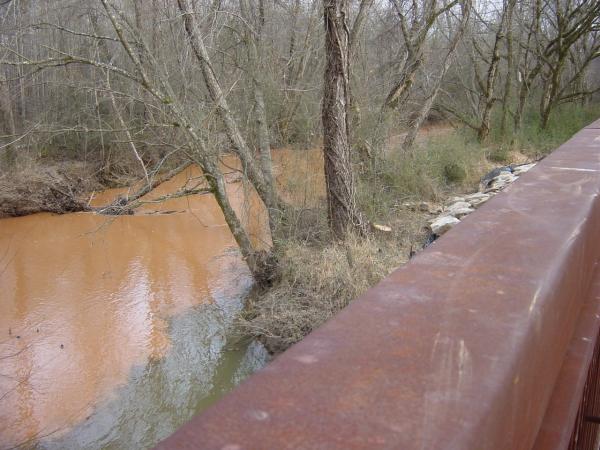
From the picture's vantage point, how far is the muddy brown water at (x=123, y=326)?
259 inches

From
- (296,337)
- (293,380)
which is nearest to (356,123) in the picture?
(296,337)

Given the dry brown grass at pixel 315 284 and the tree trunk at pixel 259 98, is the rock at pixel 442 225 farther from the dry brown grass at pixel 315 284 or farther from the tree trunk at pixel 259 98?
the tree trunk at pixel 259 98

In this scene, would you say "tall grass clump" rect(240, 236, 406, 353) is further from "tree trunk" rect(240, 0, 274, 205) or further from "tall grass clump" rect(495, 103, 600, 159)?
"tall grass clump" rect(495, 103, 600, 159)

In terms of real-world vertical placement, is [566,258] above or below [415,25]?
below

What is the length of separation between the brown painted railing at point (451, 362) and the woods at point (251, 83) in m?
6.92

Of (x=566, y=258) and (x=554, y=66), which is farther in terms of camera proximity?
(x=554, y=66)

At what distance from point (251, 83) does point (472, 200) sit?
4.56 meters

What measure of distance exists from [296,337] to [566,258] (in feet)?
19.6

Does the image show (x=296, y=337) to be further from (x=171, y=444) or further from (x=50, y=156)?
(x=50, y=156)

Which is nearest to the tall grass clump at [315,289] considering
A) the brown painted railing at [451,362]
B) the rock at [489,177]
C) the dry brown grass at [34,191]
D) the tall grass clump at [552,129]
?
the rock at [489,177]

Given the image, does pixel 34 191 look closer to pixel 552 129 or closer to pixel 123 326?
pixel 123 326

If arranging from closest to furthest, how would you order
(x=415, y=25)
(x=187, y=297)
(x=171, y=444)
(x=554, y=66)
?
(x=171, y=444) → (x=187, y=297) → (x=415, y=25) → (x=554, y=66)

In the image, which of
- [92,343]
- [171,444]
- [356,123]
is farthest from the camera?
[356,123]

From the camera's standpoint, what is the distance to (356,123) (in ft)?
36.1
